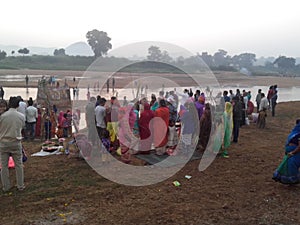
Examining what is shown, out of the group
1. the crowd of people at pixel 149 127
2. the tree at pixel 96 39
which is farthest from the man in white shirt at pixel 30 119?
the tree at pixel 96 39

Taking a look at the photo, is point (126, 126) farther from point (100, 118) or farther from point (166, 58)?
point (166, 58)

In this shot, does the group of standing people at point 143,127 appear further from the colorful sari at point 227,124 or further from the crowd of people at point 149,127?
the colorful sari at point 227,124

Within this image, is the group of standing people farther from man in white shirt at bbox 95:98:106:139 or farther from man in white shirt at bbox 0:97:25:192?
man in white shirt at bbox 0:97:25:192

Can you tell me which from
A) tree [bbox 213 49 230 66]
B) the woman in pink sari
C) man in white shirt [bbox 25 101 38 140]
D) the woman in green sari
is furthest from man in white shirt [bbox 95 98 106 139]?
tree [bbox 213 49 230 66]

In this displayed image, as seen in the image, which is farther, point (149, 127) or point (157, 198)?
point (149, 127)

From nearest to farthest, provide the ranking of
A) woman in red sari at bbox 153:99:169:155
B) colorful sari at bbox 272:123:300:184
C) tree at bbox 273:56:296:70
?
colorful sari at bbox 272:123:300:184 < woman in red sari at bbox 153:99:169:155 < tree at bbox 273:56:296:70

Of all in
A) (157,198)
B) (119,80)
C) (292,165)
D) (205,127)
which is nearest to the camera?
(157,198)

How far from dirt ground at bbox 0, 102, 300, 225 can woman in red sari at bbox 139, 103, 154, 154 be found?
1.24m

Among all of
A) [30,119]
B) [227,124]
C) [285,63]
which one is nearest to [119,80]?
[30,119]

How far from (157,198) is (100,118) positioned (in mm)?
3167

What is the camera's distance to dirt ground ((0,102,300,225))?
507 cm

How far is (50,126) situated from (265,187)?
7260 millimetres

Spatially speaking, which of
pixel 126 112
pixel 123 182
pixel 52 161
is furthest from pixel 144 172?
pixel 52 161

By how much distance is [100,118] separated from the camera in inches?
329
